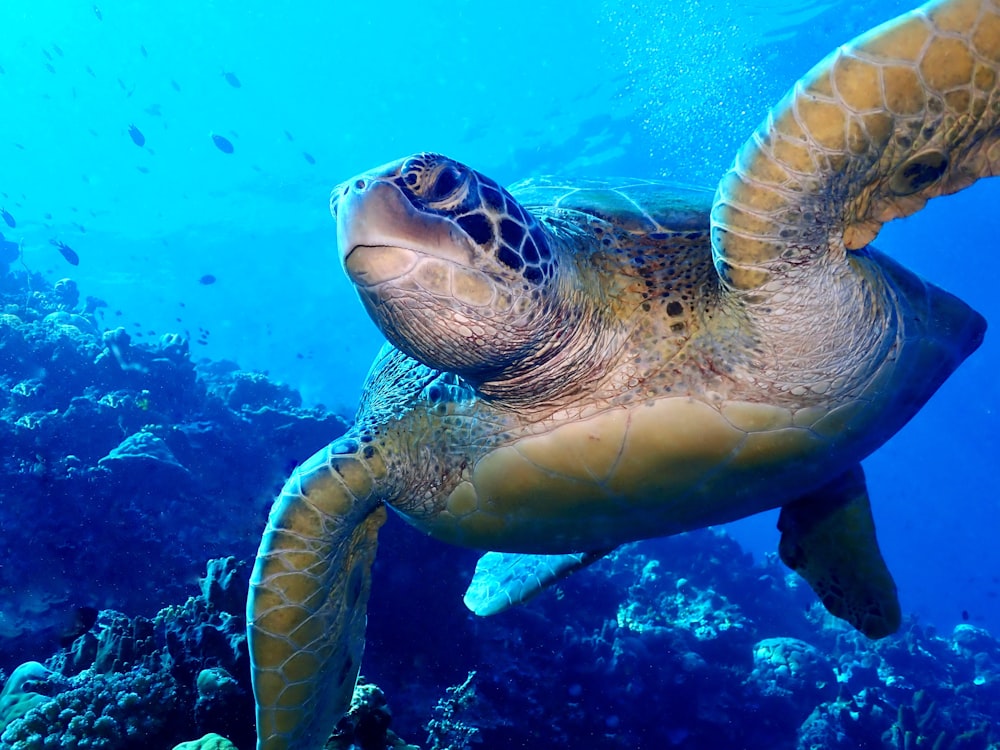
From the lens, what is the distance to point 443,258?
159 centimetres

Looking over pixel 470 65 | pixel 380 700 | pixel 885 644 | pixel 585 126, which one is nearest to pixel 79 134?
pixel 470 65

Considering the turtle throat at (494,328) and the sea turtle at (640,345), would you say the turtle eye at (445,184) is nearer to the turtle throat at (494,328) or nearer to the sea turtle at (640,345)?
the sea turtle at (640,345)

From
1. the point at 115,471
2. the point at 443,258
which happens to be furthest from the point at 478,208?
the point at 115,471

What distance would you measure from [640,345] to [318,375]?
56899mm

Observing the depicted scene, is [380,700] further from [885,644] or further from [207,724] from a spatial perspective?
[885,644]

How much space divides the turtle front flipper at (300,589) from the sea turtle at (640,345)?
11 mm

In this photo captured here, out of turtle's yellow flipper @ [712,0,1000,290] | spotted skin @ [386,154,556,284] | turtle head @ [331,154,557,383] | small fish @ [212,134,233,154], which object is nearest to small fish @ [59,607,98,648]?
turtle head @ [331,154,557,383]

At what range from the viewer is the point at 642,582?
34.5 ft

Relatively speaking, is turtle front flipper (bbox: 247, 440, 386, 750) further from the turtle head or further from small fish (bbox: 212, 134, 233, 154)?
small fish (bbox: 212, 134, 233, 154)

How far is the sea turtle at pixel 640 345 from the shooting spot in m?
1.61

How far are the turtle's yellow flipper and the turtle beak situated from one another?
0.94 m

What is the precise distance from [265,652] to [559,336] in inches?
79.2

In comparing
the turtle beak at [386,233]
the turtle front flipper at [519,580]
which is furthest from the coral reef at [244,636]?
the turtle beak at [386,233]

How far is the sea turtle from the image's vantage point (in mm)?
1611
